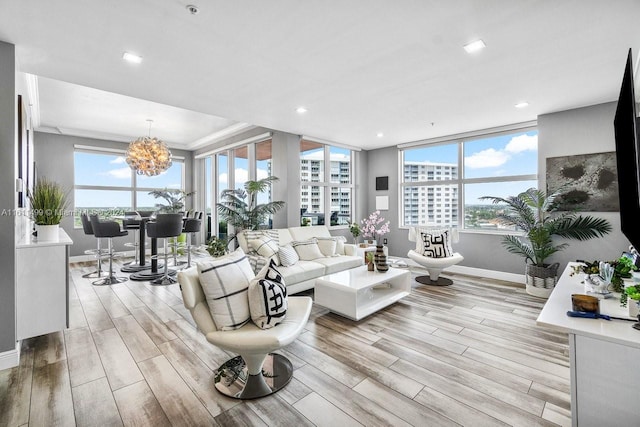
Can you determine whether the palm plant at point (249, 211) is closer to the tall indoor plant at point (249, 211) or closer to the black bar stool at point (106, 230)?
the tall indoor plant at point (249, 211)

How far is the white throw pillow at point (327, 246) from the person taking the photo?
15.5ft

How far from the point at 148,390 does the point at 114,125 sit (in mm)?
5873

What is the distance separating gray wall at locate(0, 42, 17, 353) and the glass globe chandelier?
3108 mm

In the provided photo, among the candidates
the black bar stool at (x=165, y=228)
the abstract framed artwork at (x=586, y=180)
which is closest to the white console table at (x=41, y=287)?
the black bar stool at (x=165, y=228)

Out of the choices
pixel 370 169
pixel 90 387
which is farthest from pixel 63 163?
pixel 370 169

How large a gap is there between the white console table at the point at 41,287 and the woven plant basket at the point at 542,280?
5.57 m

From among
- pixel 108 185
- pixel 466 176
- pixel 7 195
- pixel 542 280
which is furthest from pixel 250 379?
pixel 108 185

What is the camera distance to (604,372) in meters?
1.35

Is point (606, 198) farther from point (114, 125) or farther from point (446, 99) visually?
point (114, 125)

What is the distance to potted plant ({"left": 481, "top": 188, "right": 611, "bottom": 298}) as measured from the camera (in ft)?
13.0

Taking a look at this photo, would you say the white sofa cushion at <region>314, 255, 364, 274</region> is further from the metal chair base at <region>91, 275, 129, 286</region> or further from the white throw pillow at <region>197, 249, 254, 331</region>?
the metal chair base at <region>91, 275, 129, 286</region>

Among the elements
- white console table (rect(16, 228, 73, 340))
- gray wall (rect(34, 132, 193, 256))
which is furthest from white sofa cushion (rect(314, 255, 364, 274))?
gray wall (rect(34, 132, 193, 256))

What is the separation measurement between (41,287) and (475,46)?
4.36 metres

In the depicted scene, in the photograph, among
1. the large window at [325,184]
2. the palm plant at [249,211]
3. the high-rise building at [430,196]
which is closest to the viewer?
the palm plant at [249,211]
